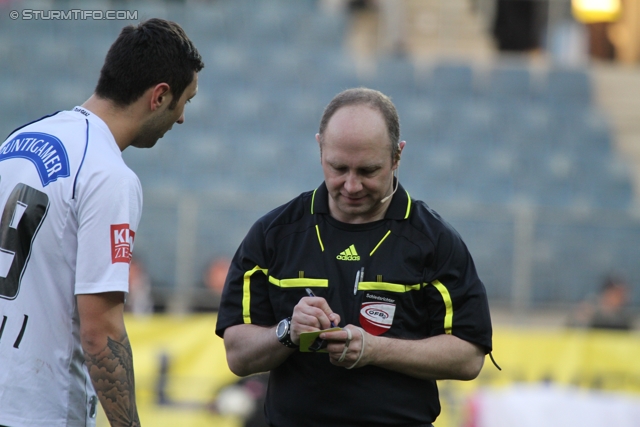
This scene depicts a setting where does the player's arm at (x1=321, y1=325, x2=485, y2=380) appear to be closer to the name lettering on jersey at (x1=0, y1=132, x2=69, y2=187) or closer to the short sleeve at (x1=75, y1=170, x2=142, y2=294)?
the short sleeve at (x1=75, y1=170, x2=142, y2=294)

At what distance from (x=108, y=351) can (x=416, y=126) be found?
9.11 metres

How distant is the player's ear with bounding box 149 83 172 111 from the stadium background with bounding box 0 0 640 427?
17.6 feet

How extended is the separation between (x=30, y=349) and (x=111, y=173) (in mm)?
592

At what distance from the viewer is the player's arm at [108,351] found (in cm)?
240

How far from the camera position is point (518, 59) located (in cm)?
1238

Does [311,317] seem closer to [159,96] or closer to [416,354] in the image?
[416,354]

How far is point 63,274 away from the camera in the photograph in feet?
8.05

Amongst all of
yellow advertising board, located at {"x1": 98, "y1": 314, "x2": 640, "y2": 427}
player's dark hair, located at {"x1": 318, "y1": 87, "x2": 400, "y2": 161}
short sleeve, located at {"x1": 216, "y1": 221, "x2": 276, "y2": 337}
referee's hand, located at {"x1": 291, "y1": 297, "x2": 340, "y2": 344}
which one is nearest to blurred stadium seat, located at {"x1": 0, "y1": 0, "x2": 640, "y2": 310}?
yellow advertising board, located at {"x1": 98, "y1": 314, "x2": 640, "y2": 427}

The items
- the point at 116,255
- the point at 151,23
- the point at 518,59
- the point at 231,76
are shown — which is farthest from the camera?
the point at 518,59

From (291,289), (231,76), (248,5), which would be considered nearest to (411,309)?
(291,289)

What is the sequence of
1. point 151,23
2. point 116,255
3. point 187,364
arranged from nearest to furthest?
point 116,255, point 151,23, point 187,364

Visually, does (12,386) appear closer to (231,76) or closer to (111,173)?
(111,173)

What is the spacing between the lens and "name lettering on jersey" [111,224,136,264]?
7.89 ft

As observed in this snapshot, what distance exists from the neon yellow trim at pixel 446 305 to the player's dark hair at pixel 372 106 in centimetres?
45
